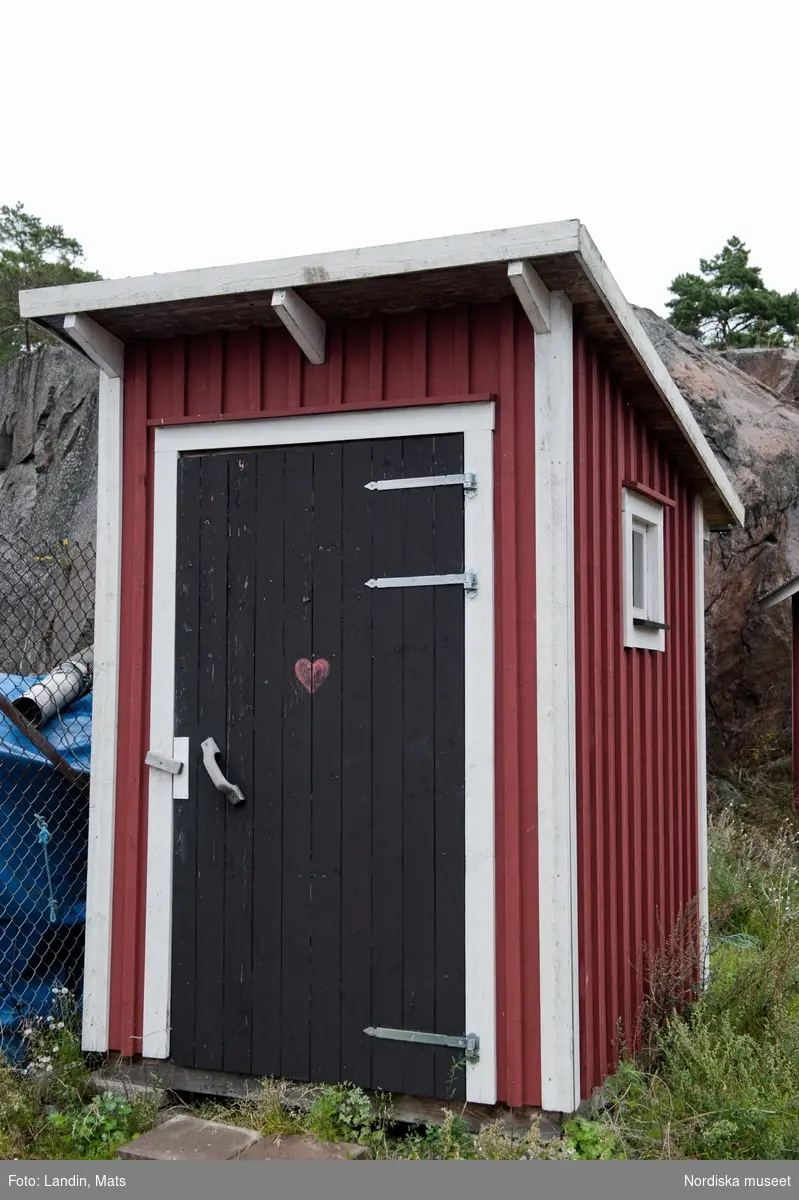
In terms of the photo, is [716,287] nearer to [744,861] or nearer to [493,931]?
[744,861]

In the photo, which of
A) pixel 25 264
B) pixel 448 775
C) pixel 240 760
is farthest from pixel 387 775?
pixel 25 264

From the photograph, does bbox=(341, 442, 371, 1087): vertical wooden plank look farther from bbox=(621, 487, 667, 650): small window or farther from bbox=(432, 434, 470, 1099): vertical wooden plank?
bbox=(621, 487, 667, 650): small window

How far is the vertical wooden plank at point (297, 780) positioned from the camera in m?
4.38

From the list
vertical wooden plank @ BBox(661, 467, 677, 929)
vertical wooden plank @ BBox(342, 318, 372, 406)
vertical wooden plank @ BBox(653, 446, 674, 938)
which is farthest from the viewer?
vertical wooden plank @ BBox(661, 467, 677, 929)

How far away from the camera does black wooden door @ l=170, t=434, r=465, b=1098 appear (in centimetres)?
425

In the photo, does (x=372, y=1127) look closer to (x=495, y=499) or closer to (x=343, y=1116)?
(x=343, y=1116)

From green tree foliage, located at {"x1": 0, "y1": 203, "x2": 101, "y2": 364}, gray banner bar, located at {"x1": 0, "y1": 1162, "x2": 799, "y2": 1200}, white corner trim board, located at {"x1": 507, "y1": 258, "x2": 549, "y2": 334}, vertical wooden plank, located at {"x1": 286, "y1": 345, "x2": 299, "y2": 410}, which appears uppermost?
green tree foliage, located at {"x1": 0, "y1": 203, "x2": 101, "y2": 364}

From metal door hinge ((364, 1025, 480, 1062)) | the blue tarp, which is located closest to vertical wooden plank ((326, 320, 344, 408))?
the blue tarp

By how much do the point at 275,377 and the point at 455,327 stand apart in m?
0.81

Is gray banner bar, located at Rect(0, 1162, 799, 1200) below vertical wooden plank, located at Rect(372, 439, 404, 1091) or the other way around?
below

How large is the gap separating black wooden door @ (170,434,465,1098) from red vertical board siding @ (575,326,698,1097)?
514mm

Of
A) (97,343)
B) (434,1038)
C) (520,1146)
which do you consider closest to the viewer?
(520,1146)

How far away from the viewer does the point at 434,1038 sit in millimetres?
4145

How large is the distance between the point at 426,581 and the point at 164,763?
1.36 meters
